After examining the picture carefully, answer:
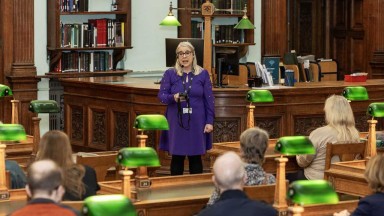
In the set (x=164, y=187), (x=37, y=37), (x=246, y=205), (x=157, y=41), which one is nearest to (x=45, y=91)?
(x=37, y=37)

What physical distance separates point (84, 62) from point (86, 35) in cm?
36

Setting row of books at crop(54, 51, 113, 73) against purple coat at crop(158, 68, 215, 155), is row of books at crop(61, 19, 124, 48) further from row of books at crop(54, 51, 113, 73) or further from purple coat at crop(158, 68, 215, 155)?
purple coat at crop(158, 68, 215, 155)

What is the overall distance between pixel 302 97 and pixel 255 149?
5.02 m

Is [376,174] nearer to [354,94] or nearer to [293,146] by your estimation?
[293,146]

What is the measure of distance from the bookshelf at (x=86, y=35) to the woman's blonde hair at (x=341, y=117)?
5327mm

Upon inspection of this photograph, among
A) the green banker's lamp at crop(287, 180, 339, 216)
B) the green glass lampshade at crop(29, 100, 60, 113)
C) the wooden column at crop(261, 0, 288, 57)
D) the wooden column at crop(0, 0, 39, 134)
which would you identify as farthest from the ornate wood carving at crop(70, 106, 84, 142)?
the green banker's lamp at crop(287, 180, 339, 216)

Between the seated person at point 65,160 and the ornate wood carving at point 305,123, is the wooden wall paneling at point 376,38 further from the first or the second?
the seated person at point 65,160

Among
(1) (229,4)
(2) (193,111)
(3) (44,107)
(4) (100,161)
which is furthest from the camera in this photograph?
(1) (229,4)

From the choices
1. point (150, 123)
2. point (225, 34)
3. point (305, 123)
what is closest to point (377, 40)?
point (225, 34)

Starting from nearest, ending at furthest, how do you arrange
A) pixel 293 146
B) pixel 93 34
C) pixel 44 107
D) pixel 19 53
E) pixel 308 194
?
pixel 308 194, pixel 293 146, pixel 44 107, pixel 19 53, pixel 93 34

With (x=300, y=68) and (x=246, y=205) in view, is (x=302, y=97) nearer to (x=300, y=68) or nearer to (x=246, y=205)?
(x=300, y=68)

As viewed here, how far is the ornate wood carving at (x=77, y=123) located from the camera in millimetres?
11938

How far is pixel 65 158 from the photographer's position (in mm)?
5570

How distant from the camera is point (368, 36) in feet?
49.9
